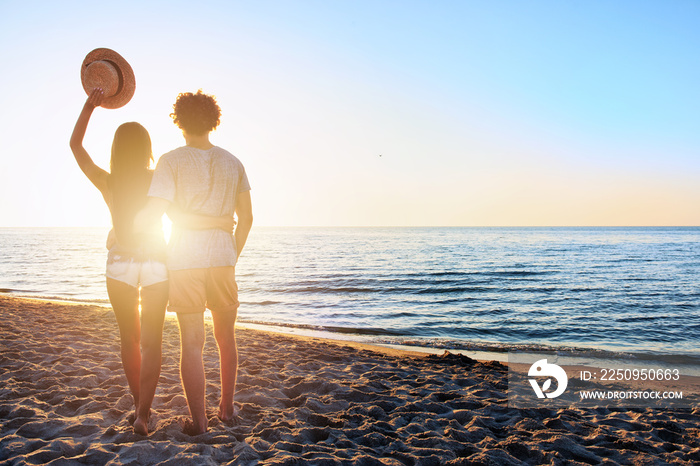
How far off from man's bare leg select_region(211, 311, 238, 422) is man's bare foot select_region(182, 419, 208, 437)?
0.27 m

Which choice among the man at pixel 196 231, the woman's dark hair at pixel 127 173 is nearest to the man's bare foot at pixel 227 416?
the man at pixel 196 231

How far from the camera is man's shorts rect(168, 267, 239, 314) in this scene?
8.47ft

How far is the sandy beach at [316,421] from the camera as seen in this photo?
2.72 meters

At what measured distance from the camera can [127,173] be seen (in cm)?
265

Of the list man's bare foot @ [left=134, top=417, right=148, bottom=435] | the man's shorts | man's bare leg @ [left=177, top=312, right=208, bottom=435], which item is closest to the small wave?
man's bare foot @ [left=134, top=417, right=148, bottom=435]

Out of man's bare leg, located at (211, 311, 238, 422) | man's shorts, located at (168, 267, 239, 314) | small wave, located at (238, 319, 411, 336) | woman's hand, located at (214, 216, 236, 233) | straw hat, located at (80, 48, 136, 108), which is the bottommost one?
small wave, located at (238, 319, 411, 336)

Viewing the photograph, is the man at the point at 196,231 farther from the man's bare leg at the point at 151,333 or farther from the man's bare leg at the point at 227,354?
the man's bare leg at the point at 151,333

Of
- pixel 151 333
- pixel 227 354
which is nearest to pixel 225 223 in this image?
pixel 151 333

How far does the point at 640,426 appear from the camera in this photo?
12.1ft

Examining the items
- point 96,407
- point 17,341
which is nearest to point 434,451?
point 96,407

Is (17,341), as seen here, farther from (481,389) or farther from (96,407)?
(481,389)

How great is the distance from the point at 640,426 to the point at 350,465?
2944 millimetres

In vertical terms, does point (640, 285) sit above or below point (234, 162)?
below

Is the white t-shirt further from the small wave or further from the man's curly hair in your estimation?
the small wave
